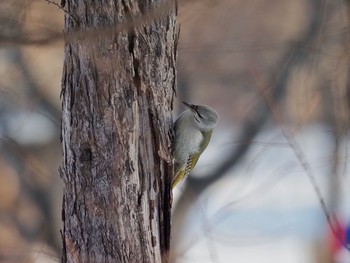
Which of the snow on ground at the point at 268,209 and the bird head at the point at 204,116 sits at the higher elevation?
the bird head at the point at 204,116

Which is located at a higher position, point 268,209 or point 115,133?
point 115,133

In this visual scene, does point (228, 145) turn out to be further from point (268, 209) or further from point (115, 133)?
point (115, 133)

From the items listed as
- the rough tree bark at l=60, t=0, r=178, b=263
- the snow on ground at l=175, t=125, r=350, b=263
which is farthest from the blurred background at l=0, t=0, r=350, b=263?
the rough tree bark at l=60, t=0, r=178, b=263

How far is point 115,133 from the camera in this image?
1765mm

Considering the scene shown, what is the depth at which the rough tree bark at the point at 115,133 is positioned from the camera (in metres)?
1.73

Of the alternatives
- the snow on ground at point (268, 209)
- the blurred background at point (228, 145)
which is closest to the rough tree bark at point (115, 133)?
the blurred background at point (228, 145)

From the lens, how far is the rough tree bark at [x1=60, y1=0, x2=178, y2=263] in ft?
5.67

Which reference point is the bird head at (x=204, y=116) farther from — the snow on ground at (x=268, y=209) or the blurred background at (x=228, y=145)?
the snow on ground at (x=268, y=209)

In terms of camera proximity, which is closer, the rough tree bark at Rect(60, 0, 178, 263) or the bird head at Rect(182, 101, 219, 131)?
the rough tree bark at Rect(60, 0, 178, 263)

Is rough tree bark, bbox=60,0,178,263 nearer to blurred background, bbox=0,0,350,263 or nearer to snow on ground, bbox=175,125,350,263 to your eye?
blurred background, bbox=0,0,350,263

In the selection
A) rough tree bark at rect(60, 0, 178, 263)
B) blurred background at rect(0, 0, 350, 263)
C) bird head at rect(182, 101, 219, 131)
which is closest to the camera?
rough tree bark at rect(60, 0, 178, 263)

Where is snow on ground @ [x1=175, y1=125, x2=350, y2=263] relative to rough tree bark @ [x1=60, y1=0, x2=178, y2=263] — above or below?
below

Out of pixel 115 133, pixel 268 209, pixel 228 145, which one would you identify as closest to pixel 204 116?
pixel 115 133

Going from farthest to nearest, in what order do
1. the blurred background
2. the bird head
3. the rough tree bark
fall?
the blurred background < the bird head < the rough tree bark
